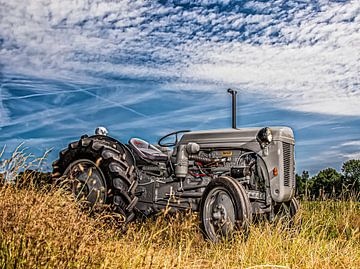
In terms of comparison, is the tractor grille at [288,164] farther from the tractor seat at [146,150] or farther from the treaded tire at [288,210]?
the tractor seat at [146,150]

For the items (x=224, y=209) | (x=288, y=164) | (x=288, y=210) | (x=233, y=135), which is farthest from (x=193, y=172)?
(x=288, y=210)

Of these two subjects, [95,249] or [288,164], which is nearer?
[95,249]

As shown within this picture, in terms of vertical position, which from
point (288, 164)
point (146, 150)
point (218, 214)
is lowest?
point (218, 214)

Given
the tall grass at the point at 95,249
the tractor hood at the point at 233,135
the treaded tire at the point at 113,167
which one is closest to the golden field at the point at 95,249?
the tall grass at the point at 95,249

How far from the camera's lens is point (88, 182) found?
7375 mm

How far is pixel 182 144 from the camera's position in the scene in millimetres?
7895

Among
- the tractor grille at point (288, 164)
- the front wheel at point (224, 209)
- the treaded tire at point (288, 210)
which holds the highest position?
the tractor grille at point (288, 164)

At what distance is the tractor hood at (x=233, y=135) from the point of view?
732 cm

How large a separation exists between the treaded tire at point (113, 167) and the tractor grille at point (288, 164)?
2.27 meters

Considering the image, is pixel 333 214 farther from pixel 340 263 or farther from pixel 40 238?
pixel 40 238

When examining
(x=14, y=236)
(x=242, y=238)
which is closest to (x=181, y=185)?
(x=242, y=238)

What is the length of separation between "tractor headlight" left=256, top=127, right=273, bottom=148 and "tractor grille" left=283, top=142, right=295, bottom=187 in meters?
0.37

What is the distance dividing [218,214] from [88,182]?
207 cm

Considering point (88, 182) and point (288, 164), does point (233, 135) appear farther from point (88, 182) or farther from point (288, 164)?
point (88, 182)
